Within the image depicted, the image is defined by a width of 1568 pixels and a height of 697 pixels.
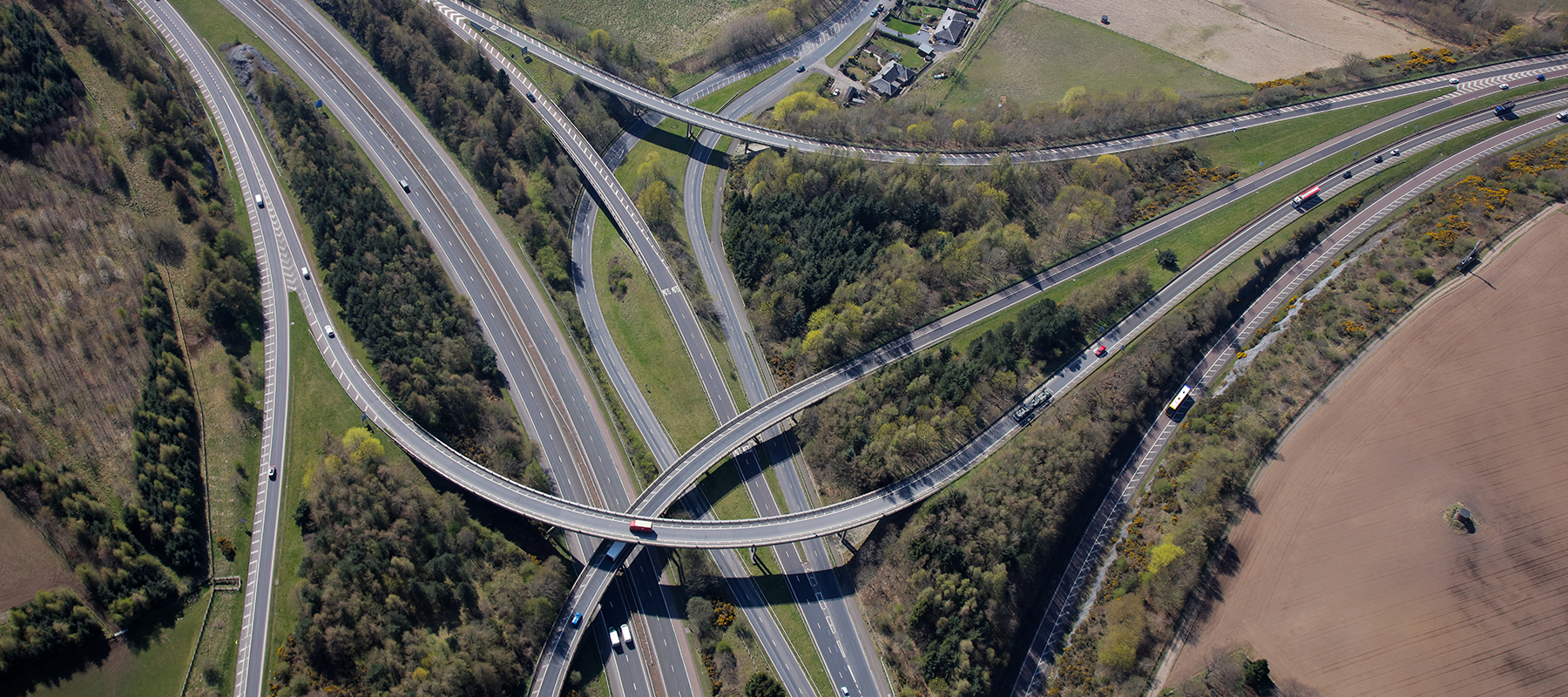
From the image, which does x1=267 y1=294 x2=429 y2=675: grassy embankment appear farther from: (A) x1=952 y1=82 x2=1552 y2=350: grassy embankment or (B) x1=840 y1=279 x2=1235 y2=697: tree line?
(A) x1=952 y1=82 x2=1552 y2=350: grassy embankment

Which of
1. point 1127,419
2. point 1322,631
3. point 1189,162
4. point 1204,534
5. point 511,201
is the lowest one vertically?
point 1322,631

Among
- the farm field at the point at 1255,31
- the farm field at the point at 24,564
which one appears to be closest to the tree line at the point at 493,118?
the farm field at the point at 24,564

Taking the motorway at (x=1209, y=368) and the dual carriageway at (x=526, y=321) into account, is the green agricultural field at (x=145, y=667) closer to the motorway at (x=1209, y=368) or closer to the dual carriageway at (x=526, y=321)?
the dual carriageway at (x=526, y=321)

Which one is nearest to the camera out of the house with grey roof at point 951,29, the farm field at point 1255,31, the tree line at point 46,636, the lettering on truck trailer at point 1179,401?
the tree line at point 46,636

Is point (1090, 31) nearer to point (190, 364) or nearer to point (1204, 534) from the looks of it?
point (1204, 534)

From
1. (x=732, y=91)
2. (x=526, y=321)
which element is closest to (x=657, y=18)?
(x=732, y=91)

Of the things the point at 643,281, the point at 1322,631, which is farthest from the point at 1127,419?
the point at 643,281
